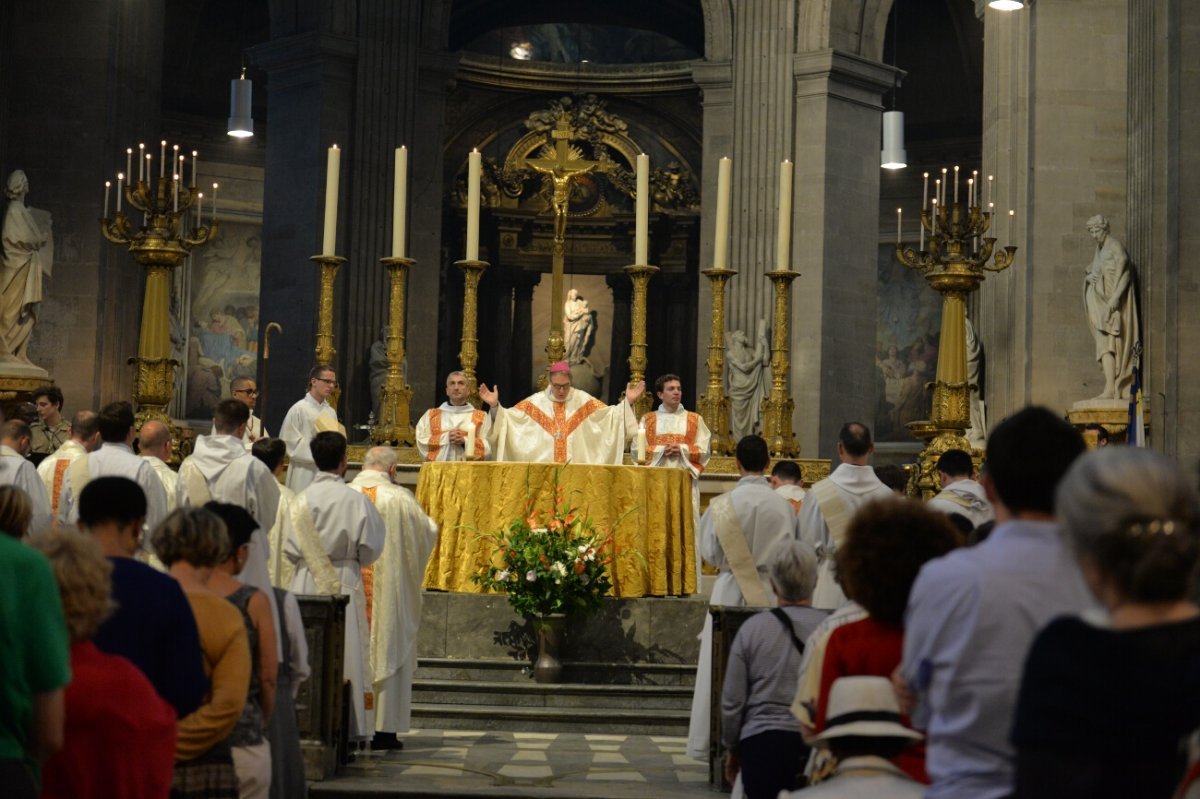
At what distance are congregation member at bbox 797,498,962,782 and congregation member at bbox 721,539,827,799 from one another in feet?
4.71

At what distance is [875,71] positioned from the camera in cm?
2048

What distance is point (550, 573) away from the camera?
33.7 feet

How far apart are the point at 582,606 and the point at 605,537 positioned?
87 cm

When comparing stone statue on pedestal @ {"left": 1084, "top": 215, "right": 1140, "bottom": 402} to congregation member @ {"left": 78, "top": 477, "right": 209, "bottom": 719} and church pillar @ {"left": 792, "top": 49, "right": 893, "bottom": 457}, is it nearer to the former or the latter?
church pillar @ {"left": 792, "top": 49, "right": 893, "bottom": 457}

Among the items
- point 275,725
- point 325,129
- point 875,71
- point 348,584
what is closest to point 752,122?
point 875,71

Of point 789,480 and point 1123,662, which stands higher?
point 789,480

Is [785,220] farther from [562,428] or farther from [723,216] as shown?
[562,428]

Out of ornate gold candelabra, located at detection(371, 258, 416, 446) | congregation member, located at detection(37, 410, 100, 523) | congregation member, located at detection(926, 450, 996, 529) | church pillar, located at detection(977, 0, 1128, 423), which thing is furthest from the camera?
church pillar, located at detection(977, 0, 1128, 423)

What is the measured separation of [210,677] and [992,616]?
2.37m

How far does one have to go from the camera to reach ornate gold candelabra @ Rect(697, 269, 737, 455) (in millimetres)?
12812

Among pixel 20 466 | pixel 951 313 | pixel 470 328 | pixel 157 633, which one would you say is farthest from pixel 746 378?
pixel 157 633

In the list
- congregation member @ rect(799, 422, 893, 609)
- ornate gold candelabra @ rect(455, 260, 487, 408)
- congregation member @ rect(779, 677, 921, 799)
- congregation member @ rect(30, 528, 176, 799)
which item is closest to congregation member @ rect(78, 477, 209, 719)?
congregation member @ rect(30, 528, 176, 799)

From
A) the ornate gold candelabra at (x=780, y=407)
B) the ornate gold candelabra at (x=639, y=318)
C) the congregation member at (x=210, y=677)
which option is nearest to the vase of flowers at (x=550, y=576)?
the ornate gold candelabra at (x=639, y=318)

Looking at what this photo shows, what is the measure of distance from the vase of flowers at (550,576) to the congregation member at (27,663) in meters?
6.78
